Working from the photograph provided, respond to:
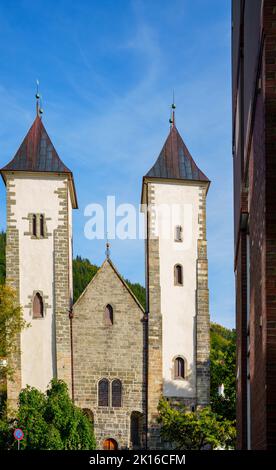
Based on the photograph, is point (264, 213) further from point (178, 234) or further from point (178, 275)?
point (178, 234)

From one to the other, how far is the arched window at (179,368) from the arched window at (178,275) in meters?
3.41

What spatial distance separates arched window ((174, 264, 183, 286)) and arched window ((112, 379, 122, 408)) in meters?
5.16

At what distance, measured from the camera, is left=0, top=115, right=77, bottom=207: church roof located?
137 ft

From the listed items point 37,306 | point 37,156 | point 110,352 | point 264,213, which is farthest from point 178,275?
point 264,213

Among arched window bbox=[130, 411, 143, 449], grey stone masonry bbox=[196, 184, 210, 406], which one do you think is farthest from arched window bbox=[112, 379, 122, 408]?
grey stone masonry bbox=[196, 184, 210, 406]

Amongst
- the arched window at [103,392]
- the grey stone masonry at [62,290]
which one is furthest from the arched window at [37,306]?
the arched window at [103,392]

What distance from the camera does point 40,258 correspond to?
133ft

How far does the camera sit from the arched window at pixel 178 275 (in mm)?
41125

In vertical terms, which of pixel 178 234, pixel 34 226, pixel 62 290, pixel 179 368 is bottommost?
pixel 179 368

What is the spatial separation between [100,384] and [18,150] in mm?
11630

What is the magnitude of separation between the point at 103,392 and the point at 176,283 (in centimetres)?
584

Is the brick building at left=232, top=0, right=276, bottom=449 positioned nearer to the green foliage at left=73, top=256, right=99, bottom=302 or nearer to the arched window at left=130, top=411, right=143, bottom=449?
the arched window at left=130, top=411, right=143, bottom=449
